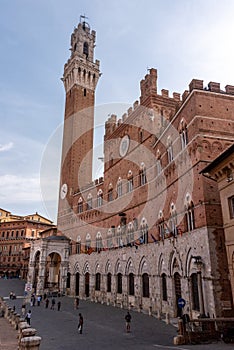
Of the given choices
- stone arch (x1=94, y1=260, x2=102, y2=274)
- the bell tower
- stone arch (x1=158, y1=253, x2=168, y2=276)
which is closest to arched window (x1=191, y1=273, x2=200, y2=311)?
stone arch (x1=158, y1=253, x2=168, y2=276)

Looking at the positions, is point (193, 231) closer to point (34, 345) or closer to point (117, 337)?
point (117, 337)

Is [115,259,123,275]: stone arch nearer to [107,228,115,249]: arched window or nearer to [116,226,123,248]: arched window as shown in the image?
[116,226,123,248]: arched window

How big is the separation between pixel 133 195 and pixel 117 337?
51.0 feet

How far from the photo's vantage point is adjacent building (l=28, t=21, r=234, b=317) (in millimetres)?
16797

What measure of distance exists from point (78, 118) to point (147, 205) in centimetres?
2945

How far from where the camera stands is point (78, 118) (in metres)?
51.3

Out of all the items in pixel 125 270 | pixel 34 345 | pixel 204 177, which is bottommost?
pixel 34 345

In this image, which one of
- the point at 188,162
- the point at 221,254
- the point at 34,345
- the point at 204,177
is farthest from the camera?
the point at 188,162

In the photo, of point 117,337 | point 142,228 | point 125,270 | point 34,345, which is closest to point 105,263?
point 125,270

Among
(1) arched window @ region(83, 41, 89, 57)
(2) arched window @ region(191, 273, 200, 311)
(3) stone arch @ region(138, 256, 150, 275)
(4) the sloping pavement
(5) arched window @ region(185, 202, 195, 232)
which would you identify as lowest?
(4) the sloping pavement

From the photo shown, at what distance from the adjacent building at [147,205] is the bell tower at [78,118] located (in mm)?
197

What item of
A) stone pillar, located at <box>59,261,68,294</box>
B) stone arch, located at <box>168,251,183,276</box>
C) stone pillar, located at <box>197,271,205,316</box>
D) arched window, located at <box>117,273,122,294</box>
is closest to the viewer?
stone pillar, located at <box>197,271,205,316</box>

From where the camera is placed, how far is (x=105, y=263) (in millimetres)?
33719

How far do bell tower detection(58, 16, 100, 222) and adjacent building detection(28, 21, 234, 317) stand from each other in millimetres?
197
